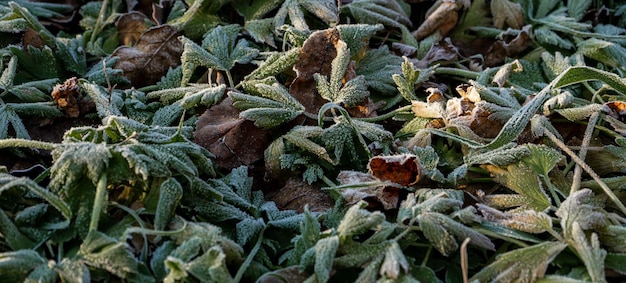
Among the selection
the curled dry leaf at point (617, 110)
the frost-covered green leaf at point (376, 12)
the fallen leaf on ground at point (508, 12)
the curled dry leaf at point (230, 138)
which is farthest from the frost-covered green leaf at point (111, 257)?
the fallen leaf on ground at point (508, 12)

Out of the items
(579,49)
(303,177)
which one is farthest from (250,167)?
(579,49)

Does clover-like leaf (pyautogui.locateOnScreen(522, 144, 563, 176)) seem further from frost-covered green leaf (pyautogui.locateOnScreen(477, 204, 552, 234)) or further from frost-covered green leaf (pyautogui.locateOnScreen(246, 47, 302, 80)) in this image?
frost-covered green leaf (pyautogui.locateOnScreen(246, 47, 302, 80))

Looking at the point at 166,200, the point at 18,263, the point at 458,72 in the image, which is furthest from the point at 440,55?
the point at 18,263

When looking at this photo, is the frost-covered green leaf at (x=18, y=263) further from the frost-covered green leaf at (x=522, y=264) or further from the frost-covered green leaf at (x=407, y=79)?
the frost-covered green leaf at (x=407, y=79)

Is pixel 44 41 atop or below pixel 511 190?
atop

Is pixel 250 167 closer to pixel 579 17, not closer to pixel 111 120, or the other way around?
pixel 111 120

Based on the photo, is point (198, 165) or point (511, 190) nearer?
point (198, 165)

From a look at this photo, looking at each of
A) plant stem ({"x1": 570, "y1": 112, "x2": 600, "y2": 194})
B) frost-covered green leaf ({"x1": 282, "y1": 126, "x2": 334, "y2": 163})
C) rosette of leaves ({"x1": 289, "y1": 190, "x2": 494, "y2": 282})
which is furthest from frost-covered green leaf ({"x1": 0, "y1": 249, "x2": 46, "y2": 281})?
plant stem ({"x1": 570, "y1": 112, "x2": 600, "y2": 194})
